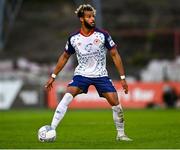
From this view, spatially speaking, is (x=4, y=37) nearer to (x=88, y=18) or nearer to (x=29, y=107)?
(x=29, y=107)

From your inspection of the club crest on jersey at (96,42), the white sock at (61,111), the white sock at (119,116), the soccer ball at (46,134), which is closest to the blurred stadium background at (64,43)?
the white sock at (119,116)

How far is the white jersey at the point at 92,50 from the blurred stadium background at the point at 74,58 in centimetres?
2175

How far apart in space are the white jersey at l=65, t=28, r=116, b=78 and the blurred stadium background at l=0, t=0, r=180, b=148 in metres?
21.7

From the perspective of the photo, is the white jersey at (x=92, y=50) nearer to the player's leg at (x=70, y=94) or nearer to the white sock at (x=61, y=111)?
the player's leg at (x=70, y=94)

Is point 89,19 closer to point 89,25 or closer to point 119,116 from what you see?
point 89,25

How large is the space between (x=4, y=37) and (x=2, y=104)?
12.4 metres

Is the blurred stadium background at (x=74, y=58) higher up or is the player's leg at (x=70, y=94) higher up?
the blurred stadium background at (x=74, y=58)

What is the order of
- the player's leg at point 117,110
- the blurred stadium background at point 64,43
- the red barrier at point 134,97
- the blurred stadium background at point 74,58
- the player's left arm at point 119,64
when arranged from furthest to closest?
the blurred stadium background at point 64,43
the blurred stadium background at point 74,58
the red barrier at point 134,97
the player's leg at point 117,110
the player's left arm at point 119,64

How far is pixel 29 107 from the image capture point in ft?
123

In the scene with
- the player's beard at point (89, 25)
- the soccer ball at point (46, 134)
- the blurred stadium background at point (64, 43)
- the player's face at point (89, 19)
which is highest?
the blurred stadium background at point (64, 43)

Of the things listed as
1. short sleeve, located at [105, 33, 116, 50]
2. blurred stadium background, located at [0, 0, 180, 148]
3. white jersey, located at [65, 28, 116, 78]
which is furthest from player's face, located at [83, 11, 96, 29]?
blurred stadium background, located at [0, 0, 180, 148]

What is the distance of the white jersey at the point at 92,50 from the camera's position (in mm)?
14500

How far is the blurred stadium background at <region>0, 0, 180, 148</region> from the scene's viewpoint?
3719cm

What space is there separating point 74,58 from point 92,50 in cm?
2938
